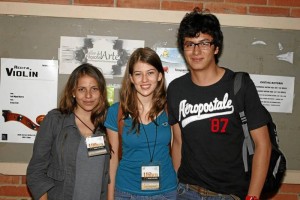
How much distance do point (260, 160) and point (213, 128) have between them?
0.36 m

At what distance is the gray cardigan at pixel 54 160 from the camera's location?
7.39 feet

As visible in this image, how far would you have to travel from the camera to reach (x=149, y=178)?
2314 mm

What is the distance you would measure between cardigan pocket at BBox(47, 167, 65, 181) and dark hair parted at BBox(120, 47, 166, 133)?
60 centimetres

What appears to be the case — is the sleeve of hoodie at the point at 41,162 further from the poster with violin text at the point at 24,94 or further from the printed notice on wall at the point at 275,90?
the printed notice on wall at the point at 275,90

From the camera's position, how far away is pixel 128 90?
8.00 ft

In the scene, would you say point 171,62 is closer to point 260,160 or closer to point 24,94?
point 260,160

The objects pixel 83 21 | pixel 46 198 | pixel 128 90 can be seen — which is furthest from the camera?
pixel 83 21

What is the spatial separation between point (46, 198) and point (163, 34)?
171 centimetres

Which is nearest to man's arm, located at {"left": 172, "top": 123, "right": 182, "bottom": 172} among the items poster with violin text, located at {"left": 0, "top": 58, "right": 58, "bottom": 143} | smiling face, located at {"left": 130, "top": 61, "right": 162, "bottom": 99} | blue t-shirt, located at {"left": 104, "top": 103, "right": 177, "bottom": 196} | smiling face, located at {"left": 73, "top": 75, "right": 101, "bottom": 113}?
blue t-shirt, located at {"left": 104, "top": 103, "right": 177, "bottom": 196}

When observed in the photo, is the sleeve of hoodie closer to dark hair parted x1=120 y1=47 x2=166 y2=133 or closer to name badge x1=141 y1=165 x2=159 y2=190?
dark hair parted x1=120 y1=47 x2=166 y2=133

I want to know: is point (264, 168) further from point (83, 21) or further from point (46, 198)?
point (83, 21)

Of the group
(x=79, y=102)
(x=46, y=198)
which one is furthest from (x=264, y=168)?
(x=46, y=198)

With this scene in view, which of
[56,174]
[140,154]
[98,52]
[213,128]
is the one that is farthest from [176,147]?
[98,52]

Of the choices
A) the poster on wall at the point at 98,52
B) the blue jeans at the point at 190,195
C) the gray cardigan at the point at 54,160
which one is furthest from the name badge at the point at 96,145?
the poster on wall at the point at 98,52
